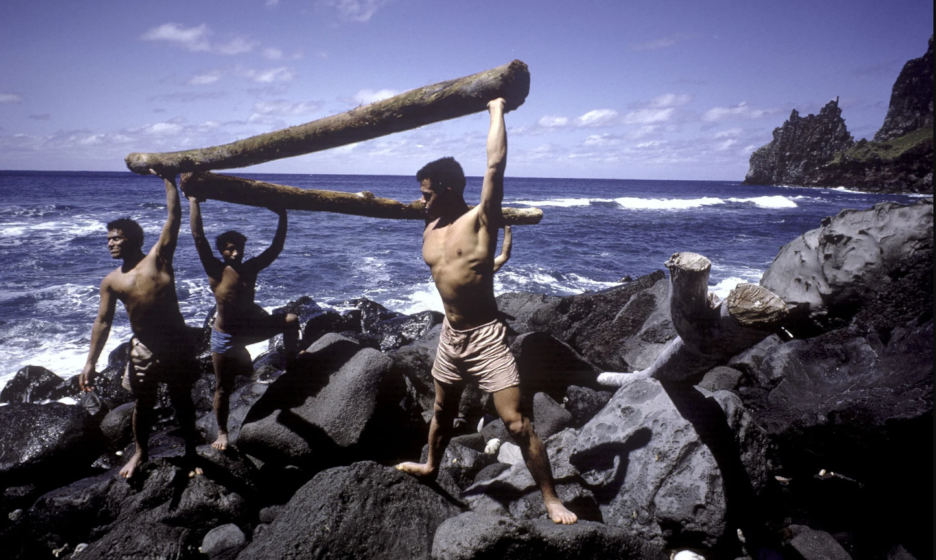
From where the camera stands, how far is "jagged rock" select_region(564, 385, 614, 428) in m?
4.73

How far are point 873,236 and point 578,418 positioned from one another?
3.81 metres

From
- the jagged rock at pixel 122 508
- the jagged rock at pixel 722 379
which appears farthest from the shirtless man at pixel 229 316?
the jagged rock at pixel 722 379

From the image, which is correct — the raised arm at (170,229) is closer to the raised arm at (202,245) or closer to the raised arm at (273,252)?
the raised arm at (202,245)

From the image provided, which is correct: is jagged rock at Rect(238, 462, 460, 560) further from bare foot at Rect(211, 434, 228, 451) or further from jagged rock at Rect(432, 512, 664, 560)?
bare foot at Rect(211, 434, 228, 451)

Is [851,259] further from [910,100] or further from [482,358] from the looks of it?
[910,100]

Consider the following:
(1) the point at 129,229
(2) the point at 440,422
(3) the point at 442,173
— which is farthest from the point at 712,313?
(1) the point at 129,229

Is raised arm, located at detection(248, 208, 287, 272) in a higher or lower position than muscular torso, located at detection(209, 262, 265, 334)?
higher

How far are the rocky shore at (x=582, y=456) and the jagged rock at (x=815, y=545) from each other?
0.02 metres

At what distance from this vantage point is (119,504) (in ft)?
12.9

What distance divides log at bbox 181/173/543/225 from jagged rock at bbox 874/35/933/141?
9465 centimetres

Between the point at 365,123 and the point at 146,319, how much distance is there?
108 inches

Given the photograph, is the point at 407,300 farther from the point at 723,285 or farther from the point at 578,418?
the point at 723,285

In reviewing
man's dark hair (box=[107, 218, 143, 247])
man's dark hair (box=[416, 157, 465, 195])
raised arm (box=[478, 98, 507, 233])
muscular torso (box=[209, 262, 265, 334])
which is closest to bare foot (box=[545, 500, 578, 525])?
raised arm (box=[478, 98, 507, 233])

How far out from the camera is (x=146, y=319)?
3926 mm
